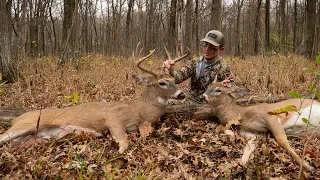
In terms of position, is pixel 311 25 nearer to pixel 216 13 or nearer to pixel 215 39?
pixel 216 13

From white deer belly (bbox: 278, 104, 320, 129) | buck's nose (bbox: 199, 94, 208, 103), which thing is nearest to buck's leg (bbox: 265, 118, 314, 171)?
white deer belly (bbox: 278, 104, 320, 129)

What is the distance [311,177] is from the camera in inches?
98.2

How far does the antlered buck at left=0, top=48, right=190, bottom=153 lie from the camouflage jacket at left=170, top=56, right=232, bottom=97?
0.60 meters

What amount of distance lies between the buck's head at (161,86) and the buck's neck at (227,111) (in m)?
0.61

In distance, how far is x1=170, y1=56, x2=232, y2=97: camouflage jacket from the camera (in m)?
4.97

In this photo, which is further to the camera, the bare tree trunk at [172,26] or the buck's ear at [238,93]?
the bare tree trunk at [172,26]

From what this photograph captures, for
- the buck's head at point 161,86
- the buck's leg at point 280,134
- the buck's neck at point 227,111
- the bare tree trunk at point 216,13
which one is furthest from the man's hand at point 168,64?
the bare tree trunk at point 216,13

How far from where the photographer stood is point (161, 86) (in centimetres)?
450

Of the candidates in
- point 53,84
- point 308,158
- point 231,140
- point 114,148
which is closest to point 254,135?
point 231,140

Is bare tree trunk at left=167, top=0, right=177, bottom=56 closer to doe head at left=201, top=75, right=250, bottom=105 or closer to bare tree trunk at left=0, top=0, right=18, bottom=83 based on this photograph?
bare tree trunk at left=0, top=0, right=18, bottom=83

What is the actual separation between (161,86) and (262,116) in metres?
1.55

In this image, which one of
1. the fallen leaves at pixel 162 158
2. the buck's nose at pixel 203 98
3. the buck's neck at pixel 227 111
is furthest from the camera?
the buck's nose at pixel 203 98

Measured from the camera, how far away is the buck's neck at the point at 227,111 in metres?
4.22

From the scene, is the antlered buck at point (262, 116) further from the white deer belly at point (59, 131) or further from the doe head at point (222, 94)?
the white deer belly at point (59, 131)
